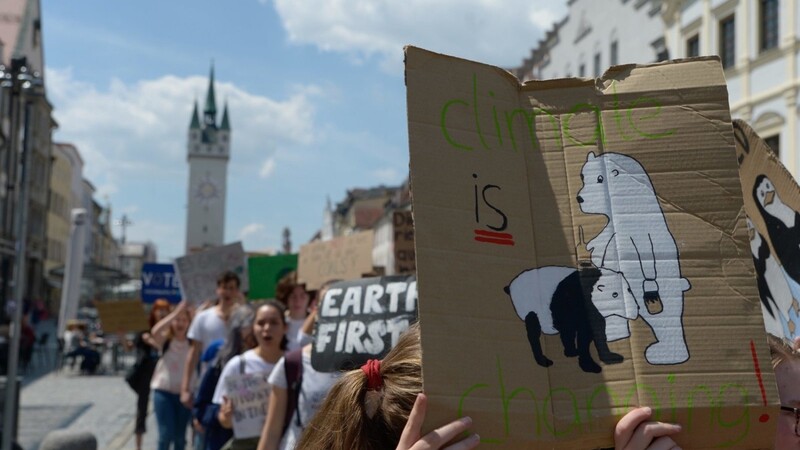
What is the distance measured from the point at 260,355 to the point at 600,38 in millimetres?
32147

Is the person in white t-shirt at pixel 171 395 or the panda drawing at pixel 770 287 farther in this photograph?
the person in white t-shirt at pixel 171 395

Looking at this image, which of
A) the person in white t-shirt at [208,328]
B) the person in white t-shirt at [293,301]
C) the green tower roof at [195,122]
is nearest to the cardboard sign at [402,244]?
the person in white t-shirt at [293,301]

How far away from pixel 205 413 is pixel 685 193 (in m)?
4.66

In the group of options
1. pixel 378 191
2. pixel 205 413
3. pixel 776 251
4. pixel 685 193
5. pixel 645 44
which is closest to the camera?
pixel 685 193

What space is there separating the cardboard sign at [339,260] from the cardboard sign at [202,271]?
7.91ft

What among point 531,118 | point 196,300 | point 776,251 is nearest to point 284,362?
point 776,251

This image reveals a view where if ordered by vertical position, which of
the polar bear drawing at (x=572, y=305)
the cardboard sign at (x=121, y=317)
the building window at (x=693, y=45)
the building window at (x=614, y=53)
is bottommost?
the polar bear drawing at (x=572, y=305)

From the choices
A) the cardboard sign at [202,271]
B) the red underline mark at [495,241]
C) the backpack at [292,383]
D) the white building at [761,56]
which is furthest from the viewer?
the white building at [761,56]

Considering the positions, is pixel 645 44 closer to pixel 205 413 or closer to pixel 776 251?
pixel 205 413

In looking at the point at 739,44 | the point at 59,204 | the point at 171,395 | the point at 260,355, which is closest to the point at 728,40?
the point at 739,44

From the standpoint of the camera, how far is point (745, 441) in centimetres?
180

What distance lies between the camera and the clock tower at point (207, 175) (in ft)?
448

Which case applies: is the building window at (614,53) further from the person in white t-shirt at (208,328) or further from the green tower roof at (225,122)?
the green tower roof at (225,122)

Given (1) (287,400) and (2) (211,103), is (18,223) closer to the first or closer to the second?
(1) (287,400)
